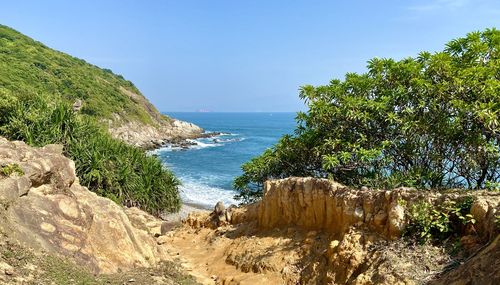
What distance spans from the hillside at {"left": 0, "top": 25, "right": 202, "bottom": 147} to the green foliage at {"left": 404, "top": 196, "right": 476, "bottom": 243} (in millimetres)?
54594

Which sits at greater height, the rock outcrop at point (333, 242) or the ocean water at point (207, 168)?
the rock outcrop at point (333, 242)

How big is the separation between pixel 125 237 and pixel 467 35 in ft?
40.0

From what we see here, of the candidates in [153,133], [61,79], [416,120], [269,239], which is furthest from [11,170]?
[61,79]

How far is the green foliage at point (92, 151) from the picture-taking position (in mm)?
19609

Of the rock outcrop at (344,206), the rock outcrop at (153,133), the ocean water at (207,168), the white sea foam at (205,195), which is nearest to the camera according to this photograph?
the rock outcrop at (344,206)

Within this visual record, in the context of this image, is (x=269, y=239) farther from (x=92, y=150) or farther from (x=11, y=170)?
(x=92, y=150)

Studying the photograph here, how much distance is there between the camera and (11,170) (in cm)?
1068

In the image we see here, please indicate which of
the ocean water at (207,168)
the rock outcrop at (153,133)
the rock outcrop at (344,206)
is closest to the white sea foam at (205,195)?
the ocean water at (207,168)

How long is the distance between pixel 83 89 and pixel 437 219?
227ft

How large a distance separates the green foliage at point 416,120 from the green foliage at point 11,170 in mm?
8758

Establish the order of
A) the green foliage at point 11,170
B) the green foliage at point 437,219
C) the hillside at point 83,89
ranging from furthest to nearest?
1. the hillside at point 83,89
2. the green foliage at point 11,170
3. the green foliage at point 437,219

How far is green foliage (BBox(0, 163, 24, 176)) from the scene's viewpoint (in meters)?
10.6

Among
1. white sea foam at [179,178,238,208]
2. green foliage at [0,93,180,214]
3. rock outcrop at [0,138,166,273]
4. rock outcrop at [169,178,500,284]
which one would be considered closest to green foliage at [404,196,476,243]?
rock outcrop at [169,178,500,284]

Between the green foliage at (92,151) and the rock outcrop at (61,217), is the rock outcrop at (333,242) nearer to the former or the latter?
the rock outcrop at (61,217)
